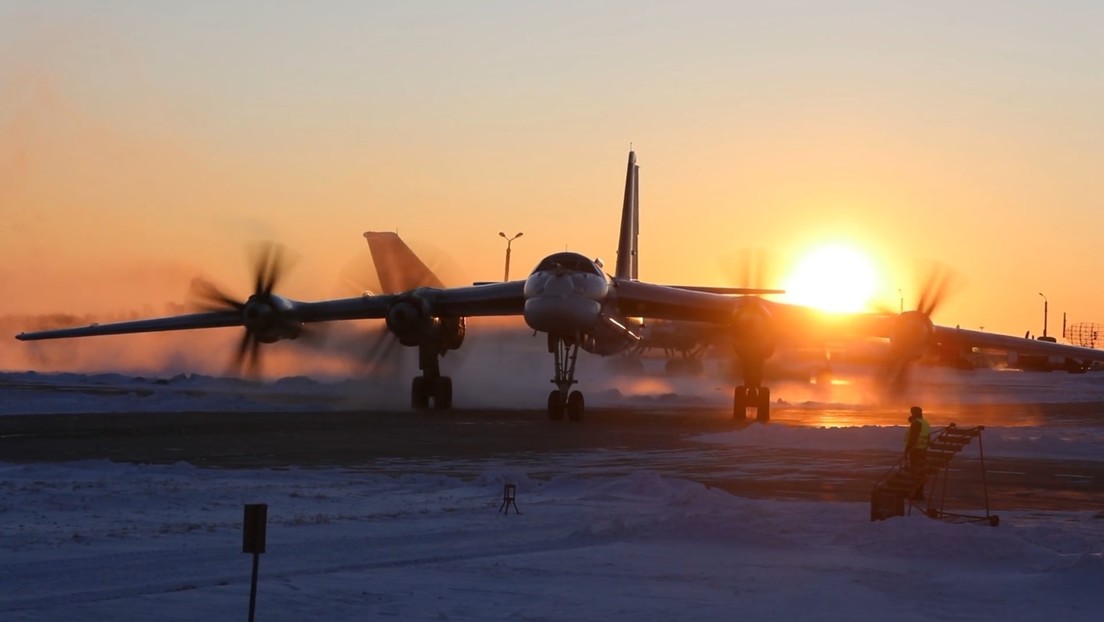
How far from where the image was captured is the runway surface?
72.6ft

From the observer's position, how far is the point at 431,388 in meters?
44.2

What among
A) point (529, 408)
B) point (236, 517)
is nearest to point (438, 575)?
point (236, 517)

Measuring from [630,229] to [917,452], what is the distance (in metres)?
37.1

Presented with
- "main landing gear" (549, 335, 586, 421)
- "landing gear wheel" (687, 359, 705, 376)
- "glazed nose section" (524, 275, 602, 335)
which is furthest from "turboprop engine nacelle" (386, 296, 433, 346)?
"landing gear wheel" (687, 359, 705, 376)

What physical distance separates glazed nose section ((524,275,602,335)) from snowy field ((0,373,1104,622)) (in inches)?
595

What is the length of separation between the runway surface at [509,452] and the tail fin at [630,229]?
15.4 metres

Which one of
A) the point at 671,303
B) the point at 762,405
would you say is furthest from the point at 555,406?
the point at 762,405

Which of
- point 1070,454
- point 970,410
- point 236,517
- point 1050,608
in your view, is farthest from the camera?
point 970,410

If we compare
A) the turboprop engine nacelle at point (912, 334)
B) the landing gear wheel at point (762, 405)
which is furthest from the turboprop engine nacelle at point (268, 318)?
the turboprop engine nacelle at point (912, 334)

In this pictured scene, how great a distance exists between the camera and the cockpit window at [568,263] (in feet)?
124

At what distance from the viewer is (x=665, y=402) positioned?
55625 millimetres

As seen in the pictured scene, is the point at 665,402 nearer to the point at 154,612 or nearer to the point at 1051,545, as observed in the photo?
the point at 1051,545

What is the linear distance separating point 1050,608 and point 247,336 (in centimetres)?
3421

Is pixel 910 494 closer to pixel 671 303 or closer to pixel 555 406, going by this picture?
pixel 555 406
